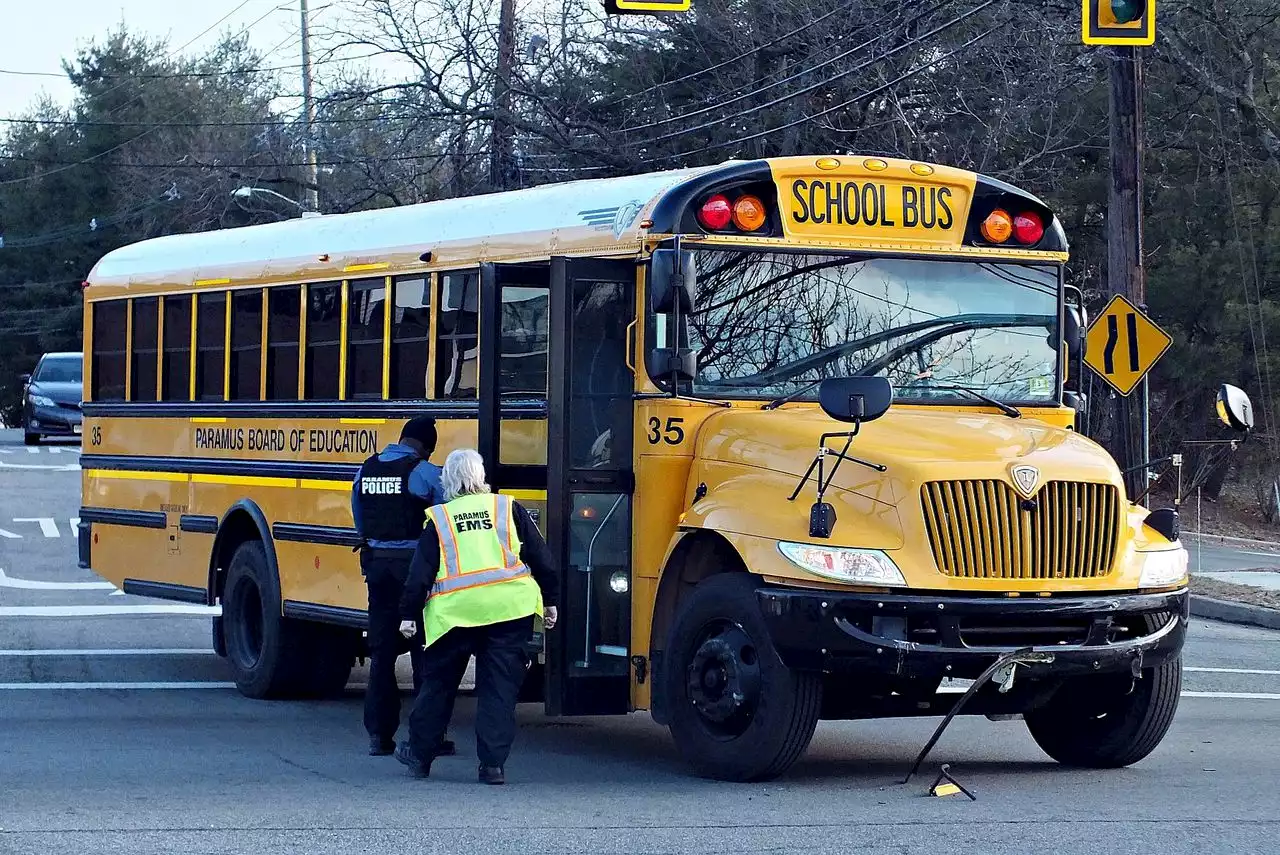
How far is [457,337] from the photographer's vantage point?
31.6 ft

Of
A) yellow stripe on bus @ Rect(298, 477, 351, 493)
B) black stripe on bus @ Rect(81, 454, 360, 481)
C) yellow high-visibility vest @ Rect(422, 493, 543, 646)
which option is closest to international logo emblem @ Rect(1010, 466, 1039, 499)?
yellow high-visibility vest @ Rect(422, 493, 543, 646)

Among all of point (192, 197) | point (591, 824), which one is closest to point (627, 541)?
point (591, 824)

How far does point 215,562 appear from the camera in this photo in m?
11.8

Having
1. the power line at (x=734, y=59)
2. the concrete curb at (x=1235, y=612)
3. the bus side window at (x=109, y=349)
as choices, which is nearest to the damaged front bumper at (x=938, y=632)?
the bus side window at (x=109, y=349)

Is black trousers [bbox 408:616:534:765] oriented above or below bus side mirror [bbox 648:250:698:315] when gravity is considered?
below

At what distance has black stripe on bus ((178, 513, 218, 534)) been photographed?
11867 mm

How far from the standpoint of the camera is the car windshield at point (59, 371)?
1330 inches

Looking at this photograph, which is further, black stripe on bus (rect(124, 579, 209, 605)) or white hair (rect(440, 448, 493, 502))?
black stripe on bus (rect(124, 579, 209, 605))

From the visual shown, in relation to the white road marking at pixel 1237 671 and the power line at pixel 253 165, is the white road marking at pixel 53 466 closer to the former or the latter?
the power line at pixel 253 165

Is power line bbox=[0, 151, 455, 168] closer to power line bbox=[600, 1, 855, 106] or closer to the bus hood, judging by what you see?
power line bbox=[600, 1, 855, 106]

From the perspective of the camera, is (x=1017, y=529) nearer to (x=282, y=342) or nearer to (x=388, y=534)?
(x=388, y=534)

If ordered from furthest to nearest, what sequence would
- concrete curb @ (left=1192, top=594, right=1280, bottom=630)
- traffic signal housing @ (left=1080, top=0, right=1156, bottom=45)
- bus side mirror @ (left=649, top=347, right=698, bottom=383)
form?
concrete curb @ (left=1192, top=594, right=1280, bottom=630), traffic signal housing @ (left=1080, top=0, right=1156, bottom=45), bus side mirror @ (left=649, top=347, right=698, bottom=383)

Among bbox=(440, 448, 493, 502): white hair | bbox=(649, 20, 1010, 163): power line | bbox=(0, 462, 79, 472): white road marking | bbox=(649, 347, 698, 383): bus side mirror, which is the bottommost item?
bbox=(0, 462, 79, 472): white road marking

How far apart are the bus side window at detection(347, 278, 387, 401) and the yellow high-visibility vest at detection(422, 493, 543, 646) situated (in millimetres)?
2207
